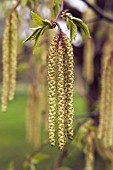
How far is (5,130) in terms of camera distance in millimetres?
16047

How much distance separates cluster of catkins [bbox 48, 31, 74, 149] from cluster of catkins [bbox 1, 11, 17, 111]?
651 millimetres

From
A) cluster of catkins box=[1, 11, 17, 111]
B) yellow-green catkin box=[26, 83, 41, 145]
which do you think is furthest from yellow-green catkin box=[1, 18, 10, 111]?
yellow-green catkin box=[26, 83, 41, 145]

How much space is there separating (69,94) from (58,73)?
64mm

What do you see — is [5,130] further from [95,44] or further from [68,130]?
[68,130]

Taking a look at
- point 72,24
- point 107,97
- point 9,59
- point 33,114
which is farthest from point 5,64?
point 33,114

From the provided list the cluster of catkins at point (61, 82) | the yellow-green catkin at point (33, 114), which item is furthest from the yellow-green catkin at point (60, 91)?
the yellow-green catkin at point (33, 114)

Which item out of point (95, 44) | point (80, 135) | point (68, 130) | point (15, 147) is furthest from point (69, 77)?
point (15, 147)

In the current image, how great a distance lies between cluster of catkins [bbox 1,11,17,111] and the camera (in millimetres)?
1841

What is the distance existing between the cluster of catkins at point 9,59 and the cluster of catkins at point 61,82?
0.65m

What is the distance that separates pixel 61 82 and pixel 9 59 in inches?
27.3

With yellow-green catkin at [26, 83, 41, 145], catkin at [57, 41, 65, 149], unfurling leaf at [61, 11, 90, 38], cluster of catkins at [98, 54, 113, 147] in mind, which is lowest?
yellow-green catkin at [26, 83, 41, 145]

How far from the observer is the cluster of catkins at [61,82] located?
120cm

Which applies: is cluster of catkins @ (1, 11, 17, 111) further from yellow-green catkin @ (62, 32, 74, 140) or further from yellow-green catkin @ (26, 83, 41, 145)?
yellow-green catkin @ (26, 83, 41, 145)

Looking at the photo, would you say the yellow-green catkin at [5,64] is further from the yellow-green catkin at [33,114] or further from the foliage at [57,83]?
the yellow-green catkin at [33,114]
